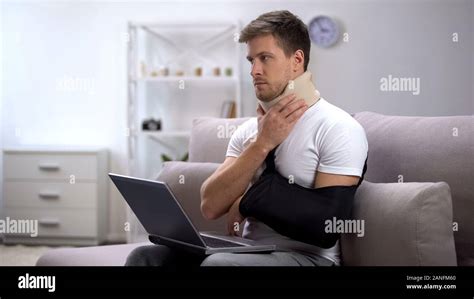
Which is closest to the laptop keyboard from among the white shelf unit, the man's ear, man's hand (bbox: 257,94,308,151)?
man's hand (bbox: 257,94,308,151)

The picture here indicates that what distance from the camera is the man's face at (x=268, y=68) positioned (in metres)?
1.91

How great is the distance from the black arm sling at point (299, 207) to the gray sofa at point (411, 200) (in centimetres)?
8

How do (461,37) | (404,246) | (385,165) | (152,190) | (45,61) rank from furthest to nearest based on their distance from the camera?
(45,61) < (461,37) < (385,165) < (152,190) < (404,246)

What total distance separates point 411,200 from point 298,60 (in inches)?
21.3

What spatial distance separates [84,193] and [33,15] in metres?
1.31

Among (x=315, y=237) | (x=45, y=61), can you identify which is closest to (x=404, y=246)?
(x=315, y=237)

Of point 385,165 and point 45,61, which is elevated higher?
point 45,61

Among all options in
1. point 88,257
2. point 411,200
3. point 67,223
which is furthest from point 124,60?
point 411,200

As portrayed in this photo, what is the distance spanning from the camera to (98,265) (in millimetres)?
2074

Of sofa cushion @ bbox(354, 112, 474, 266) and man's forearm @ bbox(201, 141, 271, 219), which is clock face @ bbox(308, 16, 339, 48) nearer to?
sofa cushion @ bbox(354, 112, 474, 266)

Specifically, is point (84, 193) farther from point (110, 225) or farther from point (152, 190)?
point (152, 190)

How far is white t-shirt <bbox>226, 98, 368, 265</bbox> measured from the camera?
5.78 feet

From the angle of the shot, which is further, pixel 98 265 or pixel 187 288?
pixel 98 265

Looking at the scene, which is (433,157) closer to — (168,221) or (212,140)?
(168,221)
